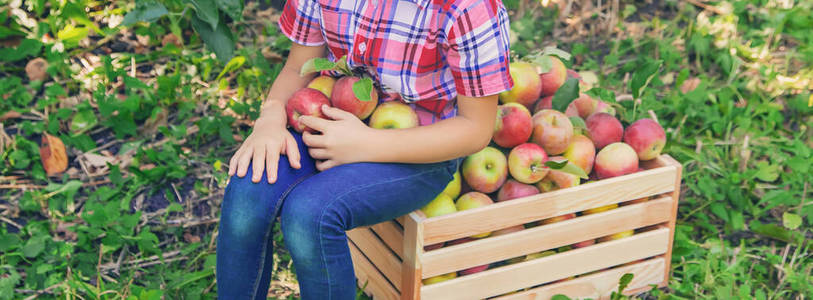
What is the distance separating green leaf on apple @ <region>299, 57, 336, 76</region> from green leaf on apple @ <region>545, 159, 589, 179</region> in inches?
24.5

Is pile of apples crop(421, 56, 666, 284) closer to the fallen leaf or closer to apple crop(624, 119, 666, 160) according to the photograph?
apple crop(624, 119, 666, 160)

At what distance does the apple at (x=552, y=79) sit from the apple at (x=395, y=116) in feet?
2.05

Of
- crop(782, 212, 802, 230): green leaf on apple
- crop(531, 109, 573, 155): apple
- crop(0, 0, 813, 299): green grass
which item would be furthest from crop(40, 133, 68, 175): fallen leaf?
crop(782, 212, 802, 230): green leaf on apple

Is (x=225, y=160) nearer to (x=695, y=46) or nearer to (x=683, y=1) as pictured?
(x=695, y=46)

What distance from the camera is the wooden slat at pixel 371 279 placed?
217 cm

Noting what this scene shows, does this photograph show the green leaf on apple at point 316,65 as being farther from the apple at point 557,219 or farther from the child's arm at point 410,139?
the apple at point 557,219

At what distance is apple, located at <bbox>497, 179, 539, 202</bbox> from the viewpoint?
2107mm

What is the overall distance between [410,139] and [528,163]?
41 cm

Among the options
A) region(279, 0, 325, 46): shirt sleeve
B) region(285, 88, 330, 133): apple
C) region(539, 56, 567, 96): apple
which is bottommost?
region(539, 56, 567, 96): apple

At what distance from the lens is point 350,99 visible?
195 cm

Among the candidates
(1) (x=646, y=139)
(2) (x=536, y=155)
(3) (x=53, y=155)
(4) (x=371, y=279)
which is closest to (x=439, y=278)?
(4) (x=371, y=279)

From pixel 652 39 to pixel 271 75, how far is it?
1.81 m

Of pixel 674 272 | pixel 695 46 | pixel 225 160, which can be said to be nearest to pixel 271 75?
pixel 225 160

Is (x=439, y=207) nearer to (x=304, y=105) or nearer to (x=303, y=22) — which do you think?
(x=304, y=105)
